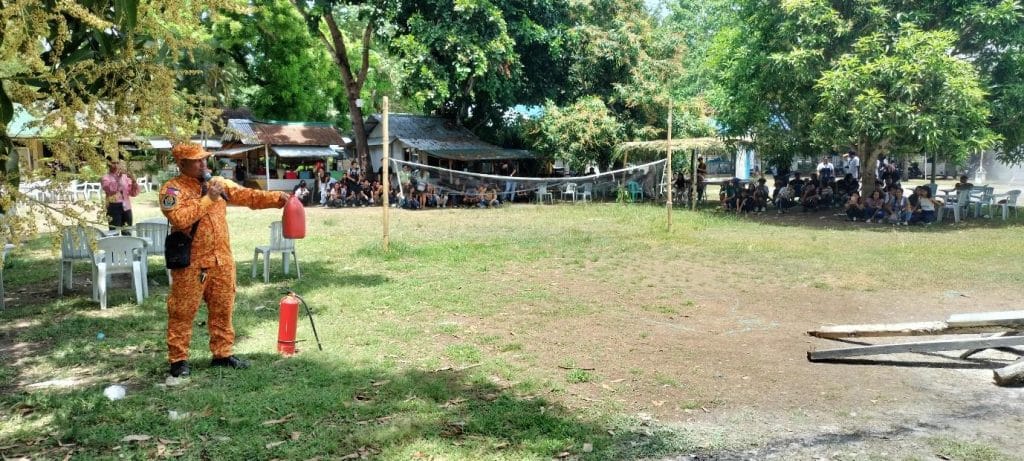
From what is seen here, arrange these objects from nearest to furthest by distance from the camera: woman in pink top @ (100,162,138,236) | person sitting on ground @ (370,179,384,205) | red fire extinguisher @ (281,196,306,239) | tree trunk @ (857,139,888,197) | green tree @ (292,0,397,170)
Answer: red fire extinguisher @ (281,196,306,239), woman in pink top @ (100,162,138,236), tree trunk @ (857,139,888,197), green tree @ (292,0,397,170), person sitting on ground @ (370,179,384,205)

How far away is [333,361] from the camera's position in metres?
5.70

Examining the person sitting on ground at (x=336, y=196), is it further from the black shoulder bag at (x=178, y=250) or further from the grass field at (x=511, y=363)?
the black shoulder bag at (x=178, y=250)

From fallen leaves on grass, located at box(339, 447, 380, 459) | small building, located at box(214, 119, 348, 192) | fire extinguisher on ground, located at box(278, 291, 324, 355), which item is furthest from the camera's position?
small building, located at box(214, 119, 348, 192)

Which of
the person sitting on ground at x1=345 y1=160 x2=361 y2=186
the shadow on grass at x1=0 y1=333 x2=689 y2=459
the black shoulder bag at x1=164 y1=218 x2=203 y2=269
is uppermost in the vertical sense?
the person sitting on ground at x1=345 y1=160 x2=361 y2=186

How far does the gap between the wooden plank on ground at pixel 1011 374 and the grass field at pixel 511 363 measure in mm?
202

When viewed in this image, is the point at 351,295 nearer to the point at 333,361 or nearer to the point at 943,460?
the point at 333,361

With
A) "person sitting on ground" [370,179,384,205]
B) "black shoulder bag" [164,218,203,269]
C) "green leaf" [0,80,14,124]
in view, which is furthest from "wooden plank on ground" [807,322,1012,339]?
"person sitting on ground" [370,179,384,205]

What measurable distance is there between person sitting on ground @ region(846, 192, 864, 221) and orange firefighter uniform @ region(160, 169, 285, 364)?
1573cm

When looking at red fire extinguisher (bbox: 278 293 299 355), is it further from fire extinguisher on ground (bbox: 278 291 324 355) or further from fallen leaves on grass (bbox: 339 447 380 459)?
fallen leaves on grass (bbox: 339 447 380 459)

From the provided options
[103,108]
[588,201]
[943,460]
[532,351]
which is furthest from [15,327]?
[588,201]

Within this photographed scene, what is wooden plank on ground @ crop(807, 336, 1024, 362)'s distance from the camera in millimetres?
5289

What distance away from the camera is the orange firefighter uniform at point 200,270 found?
5137 millimetres

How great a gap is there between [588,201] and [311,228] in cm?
965

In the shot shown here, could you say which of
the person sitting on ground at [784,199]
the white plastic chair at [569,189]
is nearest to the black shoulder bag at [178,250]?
the person sitting on ground at [784,199]
